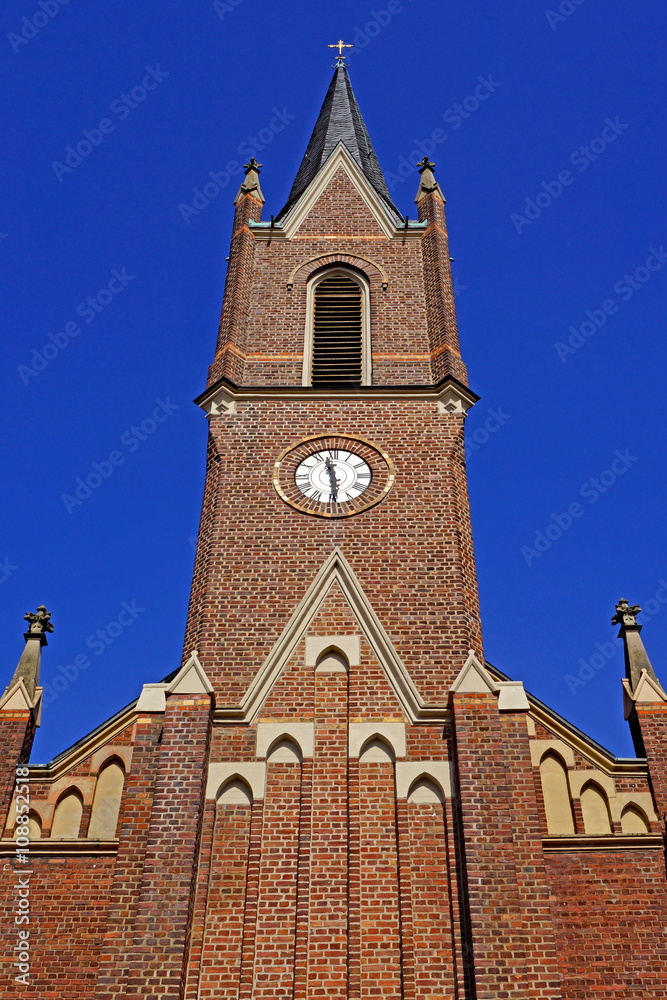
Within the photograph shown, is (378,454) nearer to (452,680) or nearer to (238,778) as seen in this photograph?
(452,680)

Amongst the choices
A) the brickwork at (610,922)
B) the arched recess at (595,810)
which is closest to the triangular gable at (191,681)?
the brickwork at (610,922)

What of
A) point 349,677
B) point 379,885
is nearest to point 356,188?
point 349,677

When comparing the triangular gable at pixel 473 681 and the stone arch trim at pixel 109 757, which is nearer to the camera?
the triangular gable at pixel 473 681

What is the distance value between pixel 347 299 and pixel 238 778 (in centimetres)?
1171

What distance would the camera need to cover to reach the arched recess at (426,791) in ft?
49.3

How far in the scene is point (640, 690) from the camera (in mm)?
16875

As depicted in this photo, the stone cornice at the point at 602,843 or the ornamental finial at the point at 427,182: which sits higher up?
the ornamental finial at the point at 427,182

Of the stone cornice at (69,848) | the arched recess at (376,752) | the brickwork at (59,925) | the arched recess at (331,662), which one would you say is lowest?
the brickwork at (59,925)

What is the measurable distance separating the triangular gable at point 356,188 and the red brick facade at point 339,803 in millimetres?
7356

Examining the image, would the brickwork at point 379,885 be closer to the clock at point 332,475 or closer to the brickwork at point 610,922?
the brickwork at point 610,922

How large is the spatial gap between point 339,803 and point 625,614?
6.06 metres

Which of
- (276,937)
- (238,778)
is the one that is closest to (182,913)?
(276,937)

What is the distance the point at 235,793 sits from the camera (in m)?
15.3

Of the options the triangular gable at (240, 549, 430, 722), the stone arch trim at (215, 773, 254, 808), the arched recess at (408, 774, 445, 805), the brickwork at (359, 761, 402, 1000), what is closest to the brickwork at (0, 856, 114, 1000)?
the stone arch trim at (215, 773, 254, 808)
